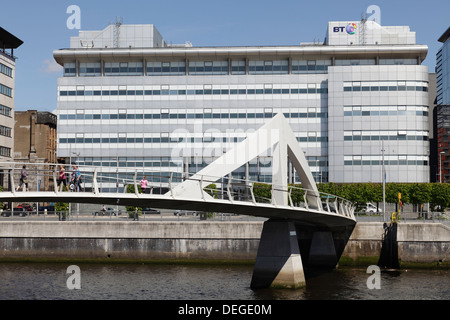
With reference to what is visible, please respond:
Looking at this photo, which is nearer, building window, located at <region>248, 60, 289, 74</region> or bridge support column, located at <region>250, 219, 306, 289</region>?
bridge support column, located at <region>250, 219, 306, 289</region>

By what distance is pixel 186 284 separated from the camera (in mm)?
39625

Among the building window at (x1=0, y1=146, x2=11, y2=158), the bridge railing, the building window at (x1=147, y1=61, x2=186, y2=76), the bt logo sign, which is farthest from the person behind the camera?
the bt logo sign

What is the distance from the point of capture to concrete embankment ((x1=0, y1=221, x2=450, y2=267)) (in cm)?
5041

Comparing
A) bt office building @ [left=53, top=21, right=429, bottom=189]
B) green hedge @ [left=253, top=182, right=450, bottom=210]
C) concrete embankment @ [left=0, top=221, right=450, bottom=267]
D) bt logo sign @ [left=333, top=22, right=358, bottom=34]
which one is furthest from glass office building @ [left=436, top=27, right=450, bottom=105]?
concrete embankment @ [left=0, top=221, right=450, bottom=267]

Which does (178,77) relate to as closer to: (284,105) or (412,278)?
(284,105)

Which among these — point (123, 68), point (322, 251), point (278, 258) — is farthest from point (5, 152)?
point (278, 258)

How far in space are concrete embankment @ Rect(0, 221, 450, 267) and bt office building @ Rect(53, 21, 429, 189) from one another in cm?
4455

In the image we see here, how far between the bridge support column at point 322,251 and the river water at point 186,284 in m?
0.96

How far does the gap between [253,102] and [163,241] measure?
166 feet

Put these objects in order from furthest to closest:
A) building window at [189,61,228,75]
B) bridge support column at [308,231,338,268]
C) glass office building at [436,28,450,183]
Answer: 1. glass office building at [436,28,450,183]
2. building window at [189,61,228,75]
3. bridge support column at [308,231,338,268]

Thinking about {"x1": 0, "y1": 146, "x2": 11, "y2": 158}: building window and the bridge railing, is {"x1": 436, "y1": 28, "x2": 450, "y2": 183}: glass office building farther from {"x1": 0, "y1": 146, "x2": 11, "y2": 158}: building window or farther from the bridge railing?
the bridge railing

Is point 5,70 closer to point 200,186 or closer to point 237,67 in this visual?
point 237,67
